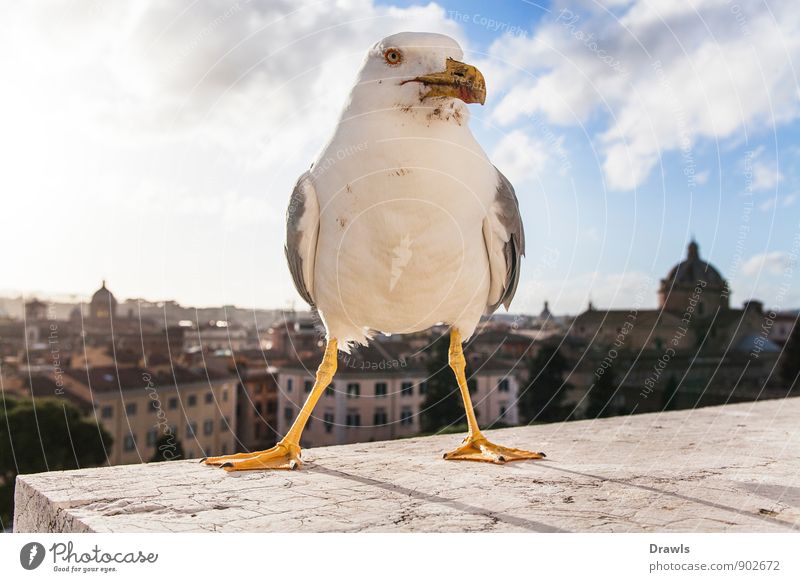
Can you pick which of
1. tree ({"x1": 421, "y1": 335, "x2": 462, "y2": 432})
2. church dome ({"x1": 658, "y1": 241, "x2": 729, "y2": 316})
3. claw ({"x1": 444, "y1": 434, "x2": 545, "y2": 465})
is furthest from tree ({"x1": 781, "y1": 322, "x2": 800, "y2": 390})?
claw ({"x1": 444, "y1": 434, "x2": 545, "y2": 465})

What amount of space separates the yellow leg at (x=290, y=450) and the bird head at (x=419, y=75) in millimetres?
1735

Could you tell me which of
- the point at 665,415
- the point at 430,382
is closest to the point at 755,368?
the point at 430,382

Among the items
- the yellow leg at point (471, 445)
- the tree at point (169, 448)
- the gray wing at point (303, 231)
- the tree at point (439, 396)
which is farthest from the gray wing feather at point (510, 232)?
the tree at point (439, 396)

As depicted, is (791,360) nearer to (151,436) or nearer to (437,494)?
(151,436)

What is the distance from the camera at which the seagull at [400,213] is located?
12.2ft

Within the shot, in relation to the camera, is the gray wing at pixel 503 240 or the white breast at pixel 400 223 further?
the gray wing at pixel 503 240

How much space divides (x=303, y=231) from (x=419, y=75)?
48.7 inches

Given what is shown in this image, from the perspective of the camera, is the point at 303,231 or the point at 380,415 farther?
the point at 380,415

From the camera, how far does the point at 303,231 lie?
13.9 feet

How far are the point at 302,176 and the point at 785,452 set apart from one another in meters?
4.21
